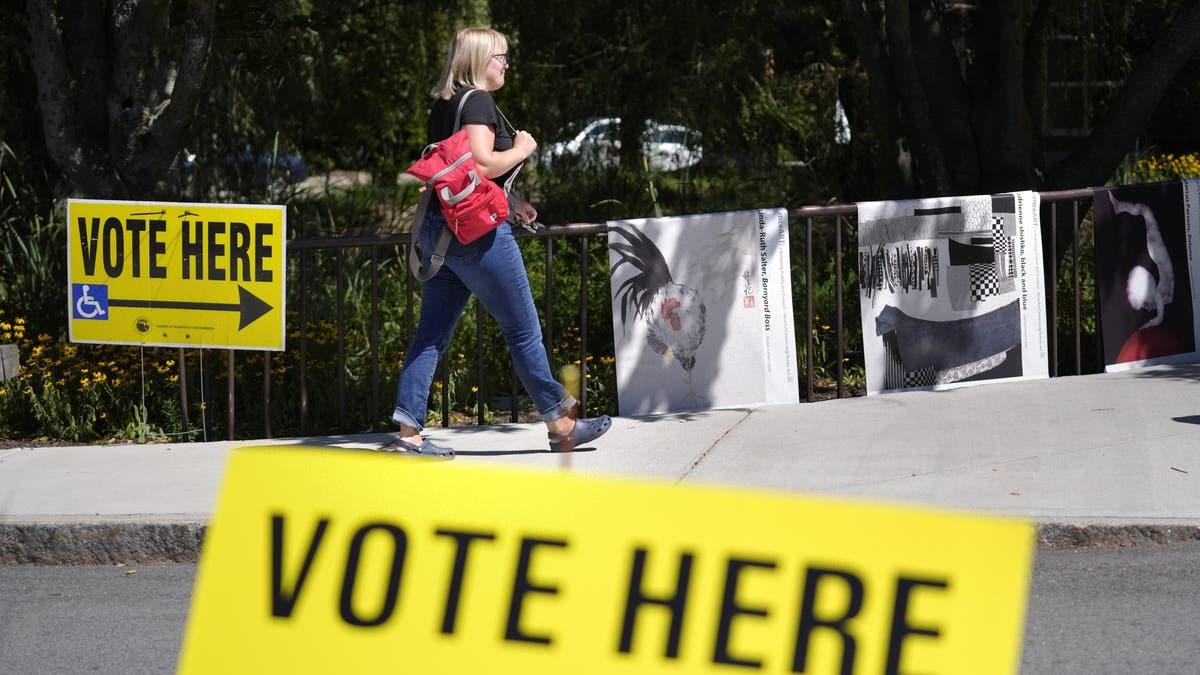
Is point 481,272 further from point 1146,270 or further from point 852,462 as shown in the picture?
point 1146,270

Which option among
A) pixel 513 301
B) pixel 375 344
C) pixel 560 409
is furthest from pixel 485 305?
pixel 375 344

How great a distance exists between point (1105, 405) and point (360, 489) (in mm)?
5907

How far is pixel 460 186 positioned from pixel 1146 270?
463 centimetres

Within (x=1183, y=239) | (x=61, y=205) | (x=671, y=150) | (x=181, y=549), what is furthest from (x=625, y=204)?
(x=181, y=549)

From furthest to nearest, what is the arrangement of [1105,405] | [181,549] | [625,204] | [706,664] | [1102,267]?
[625,204] < [1102,267] < [1105,405] < [181,549] < [706,664]

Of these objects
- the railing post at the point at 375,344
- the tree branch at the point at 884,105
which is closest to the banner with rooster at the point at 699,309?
the railing post at the point at 375,344

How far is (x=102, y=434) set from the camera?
8.04 metres

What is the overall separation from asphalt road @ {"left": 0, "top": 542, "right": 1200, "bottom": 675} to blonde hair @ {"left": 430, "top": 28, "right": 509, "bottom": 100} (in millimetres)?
2267

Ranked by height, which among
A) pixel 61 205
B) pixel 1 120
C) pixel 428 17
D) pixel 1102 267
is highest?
pixel 428 17

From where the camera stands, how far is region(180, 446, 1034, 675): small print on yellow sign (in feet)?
7.70

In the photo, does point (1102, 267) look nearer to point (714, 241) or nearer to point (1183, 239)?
point (1183, 239)

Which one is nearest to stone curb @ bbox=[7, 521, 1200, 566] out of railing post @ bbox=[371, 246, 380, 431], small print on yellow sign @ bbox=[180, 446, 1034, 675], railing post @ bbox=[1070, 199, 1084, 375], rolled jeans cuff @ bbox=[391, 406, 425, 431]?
rolled jeans cuff @ bbox=[391, 406, 425, 431]

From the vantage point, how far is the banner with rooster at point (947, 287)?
8.23 meters

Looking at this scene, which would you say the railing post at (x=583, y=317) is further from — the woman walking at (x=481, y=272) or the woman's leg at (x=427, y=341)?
the woman's leg at (x=427, y=341)
